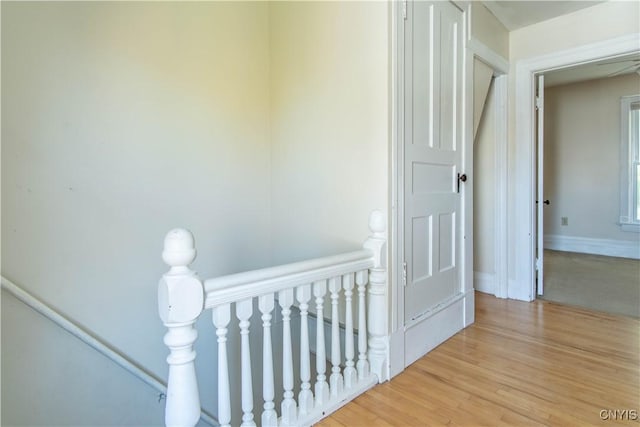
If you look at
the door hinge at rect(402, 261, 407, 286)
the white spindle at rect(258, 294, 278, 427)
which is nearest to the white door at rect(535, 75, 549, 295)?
the door hinge at rect(402, 261, 407, 286)

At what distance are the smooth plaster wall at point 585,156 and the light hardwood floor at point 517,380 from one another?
285cm

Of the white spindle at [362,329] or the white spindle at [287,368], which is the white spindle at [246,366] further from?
the white spindle at [362,329]

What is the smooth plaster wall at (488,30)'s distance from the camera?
8.01 ft

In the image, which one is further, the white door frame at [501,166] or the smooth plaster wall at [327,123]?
the white door frame at [501,166]

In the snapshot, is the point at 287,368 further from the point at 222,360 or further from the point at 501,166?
the point at 501,166

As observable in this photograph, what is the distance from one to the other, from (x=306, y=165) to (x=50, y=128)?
133 cm

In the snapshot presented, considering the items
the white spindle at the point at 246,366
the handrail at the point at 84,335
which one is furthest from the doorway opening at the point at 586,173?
the handrail at the point at 84,335

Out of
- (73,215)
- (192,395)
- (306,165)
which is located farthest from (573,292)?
(73,215)

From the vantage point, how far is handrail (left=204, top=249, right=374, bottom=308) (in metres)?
1.10

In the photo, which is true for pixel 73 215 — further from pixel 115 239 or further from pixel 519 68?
pixel 519 68

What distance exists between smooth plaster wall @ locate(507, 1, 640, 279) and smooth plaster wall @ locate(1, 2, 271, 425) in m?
2.15

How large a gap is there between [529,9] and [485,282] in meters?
2.26

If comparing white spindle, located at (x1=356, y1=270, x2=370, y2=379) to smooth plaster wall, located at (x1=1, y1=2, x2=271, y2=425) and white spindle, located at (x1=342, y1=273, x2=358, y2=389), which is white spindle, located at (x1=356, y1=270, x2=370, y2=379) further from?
smooth plaster wall, located at (x1=1, y1=2, x2=271, y2=425)

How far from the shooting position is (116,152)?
1.81 metres
